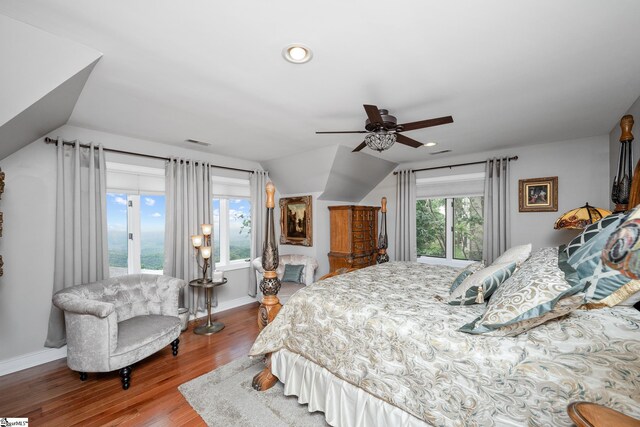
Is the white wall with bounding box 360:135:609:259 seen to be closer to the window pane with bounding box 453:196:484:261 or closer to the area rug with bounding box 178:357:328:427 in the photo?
the window pane with bounding box 453:196:484:261

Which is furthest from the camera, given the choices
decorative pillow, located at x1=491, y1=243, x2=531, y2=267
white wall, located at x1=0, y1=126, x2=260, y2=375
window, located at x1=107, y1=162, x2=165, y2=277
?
window, located at x1=107, y1=162, x2=165, y2=277

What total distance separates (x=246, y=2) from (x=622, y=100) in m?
3.36

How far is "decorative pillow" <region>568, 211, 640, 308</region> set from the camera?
122 cm

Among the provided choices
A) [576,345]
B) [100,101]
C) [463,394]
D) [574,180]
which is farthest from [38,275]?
[574,180]

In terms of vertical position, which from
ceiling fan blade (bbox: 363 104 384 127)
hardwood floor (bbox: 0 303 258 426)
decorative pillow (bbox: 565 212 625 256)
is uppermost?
ceiling fan blade (bbox: 363 104 384 127)

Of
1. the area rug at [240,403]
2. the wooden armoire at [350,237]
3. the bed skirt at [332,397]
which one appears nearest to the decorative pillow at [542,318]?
the bed skirt at [332,397]

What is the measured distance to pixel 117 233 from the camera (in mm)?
3521

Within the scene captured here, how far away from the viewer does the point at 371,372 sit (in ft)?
5.32

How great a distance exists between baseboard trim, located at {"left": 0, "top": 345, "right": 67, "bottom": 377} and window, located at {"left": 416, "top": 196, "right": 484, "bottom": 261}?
5320 millimetres

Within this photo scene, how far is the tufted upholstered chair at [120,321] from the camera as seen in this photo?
2.24m

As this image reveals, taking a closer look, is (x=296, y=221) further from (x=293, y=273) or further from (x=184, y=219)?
(x=184, y=219)

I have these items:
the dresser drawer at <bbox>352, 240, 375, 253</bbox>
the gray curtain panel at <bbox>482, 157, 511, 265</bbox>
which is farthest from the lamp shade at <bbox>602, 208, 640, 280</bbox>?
the dresser drawer at <bbox>352, 240, 375, 253</bbox>

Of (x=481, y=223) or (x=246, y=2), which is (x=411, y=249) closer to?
(x=481, y=223)

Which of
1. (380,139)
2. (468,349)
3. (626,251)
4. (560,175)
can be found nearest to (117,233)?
(380,139)
